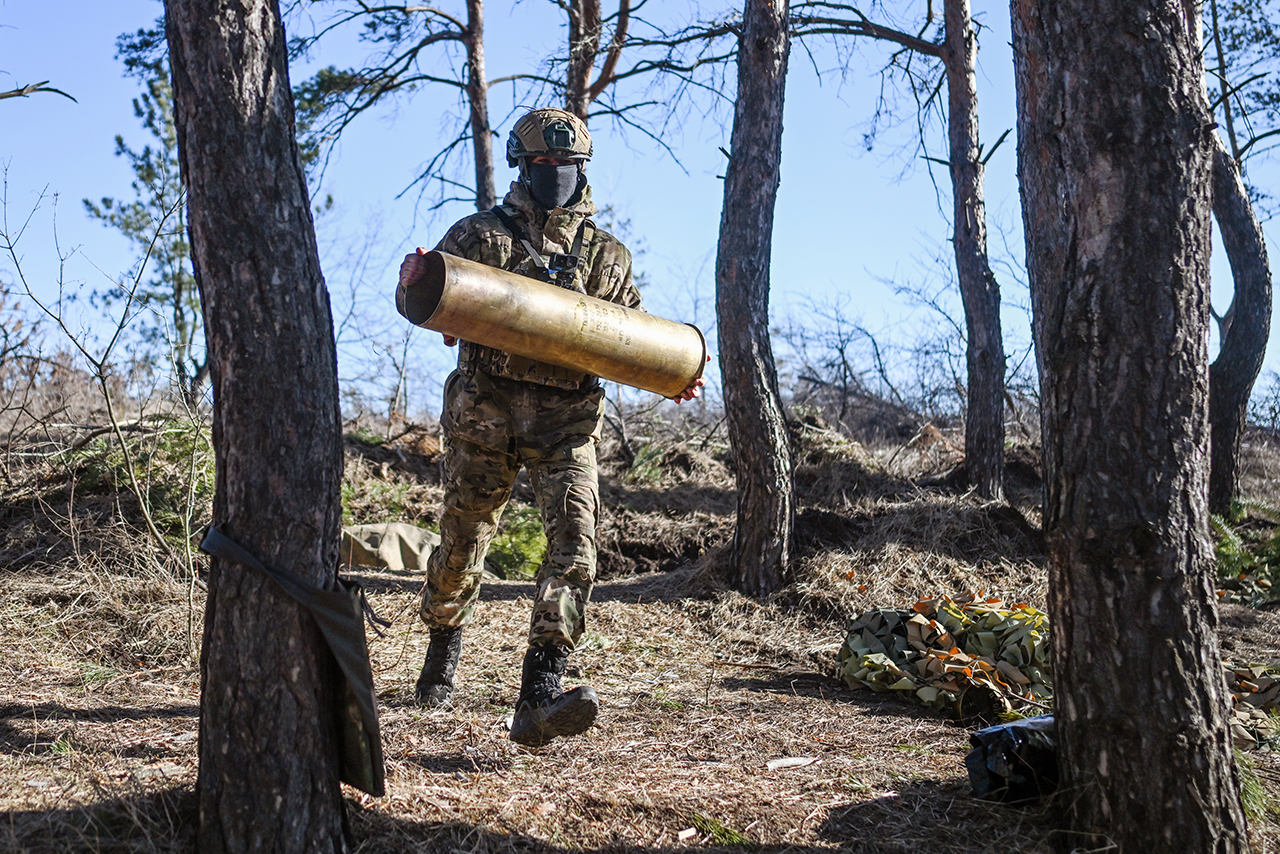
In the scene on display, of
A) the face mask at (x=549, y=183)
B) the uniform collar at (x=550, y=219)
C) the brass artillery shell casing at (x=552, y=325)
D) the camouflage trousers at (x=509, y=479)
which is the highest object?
the face mask at (x=549, y=183)

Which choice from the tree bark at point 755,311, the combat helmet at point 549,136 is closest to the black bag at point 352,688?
the combat helmet at point 549,136

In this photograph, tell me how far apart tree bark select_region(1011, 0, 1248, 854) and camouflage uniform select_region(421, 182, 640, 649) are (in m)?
1.77

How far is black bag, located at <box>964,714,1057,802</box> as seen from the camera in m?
2.93

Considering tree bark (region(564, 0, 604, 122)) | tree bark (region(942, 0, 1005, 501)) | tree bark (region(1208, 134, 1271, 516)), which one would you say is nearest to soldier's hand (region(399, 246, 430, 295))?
tree bark (region(942, 0, 1005, 501))

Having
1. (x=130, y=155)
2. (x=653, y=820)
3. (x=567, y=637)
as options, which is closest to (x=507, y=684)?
(x=567, y=637)

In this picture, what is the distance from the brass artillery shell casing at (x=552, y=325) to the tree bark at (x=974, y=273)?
17.4 feet

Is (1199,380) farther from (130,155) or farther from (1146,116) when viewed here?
(130,155)

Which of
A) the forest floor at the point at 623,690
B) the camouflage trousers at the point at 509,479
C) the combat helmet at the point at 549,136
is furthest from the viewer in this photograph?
the combat helmet at the point at 549,136

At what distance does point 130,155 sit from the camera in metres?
15.3

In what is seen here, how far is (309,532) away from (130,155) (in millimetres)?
15582

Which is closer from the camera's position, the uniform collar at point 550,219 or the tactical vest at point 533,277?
the tactical vest at point 533,277

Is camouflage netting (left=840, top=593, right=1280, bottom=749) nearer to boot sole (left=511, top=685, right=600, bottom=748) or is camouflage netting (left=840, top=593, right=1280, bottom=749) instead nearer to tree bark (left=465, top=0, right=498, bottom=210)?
boot sole (left=511, top=685, right=600, bottom=748)

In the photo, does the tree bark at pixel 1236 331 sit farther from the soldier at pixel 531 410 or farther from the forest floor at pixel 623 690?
the soldier at pixel 531 410

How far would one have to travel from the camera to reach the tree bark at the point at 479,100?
1132cm
